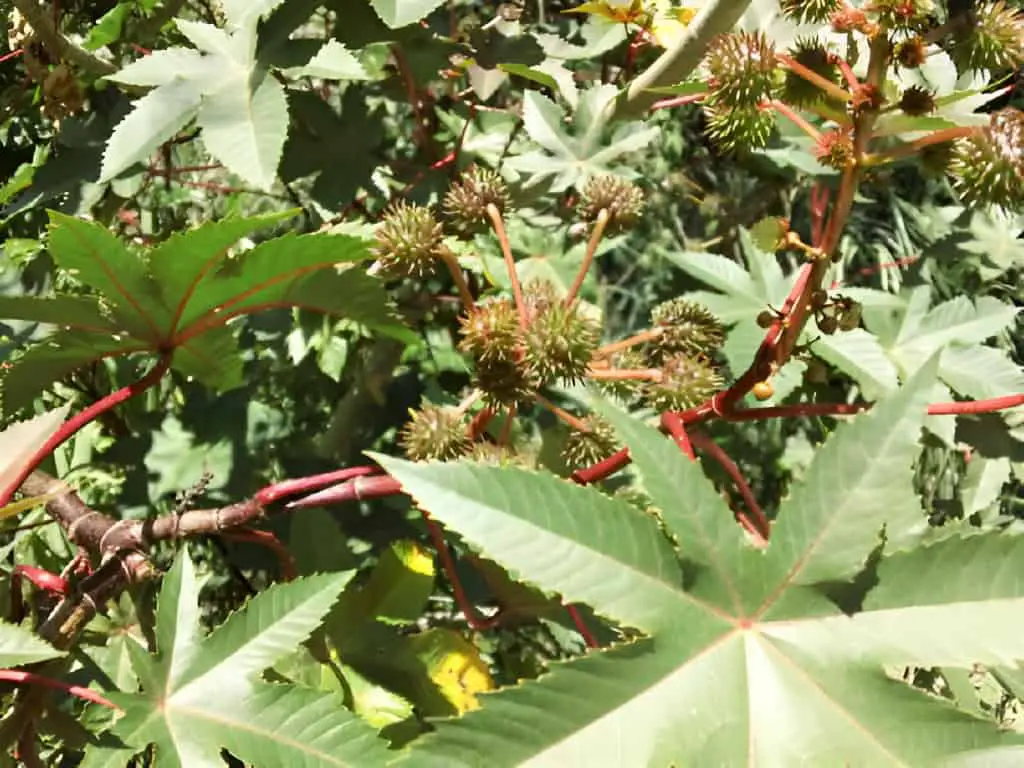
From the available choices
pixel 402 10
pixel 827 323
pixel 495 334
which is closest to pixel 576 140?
pixel 402 10

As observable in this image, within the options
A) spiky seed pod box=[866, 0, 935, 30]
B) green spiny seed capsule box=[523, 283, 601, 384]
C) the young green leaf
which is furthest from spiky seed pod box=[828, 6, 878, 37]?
the young green leaf

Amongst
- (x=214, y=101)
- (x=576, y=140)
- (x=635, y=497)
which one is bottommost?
(x=635, y=497)

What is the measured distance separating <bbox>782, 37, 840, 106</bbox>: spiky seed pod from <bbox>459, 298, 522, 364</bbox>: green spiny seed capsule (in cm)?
37

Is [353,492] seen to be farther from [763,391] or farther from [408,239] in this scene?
[763,391]

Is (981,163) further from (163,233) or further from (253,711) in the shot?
(163,233)

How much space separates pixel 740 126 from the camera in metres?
0.86

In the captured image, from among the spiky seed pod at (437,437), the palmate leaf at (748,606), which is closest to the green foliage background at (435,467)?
the palmate leaf at (748,606)

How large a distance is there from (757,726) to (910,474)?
230 millimetres

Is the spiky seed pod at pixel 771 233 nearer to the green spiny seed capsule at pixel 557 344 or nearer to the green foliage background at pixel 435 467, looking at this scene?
the green foliage background at pixel 435 467

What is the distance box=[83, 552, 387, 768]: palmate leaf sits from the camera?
2.65 ft

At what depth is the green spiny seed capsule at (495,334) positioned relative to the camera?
0.99 m

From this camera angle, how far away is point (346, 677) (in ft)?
3.50

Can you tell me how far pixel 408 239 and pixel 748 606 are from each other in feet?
2.00

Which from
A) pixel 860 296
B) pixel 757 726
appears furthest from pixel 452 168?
pixel 757 726
